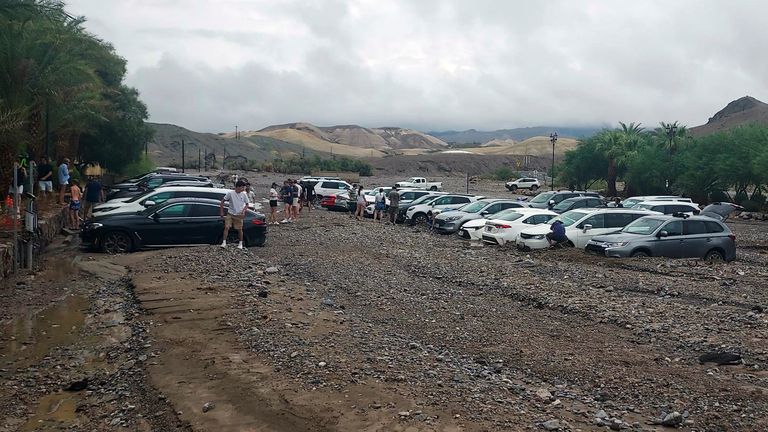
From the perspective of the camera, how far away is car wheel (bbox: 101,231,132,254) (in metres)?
18.2

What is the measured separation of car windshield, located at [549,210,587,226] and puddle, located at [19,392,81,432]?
662 inches

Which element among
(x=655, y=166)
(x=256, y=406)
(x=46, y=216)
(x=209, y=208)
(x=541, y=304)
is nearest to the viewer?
(x=256, y=406)

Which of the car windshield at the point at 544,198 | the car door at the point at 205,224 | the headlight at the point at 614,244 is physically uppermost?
the car windshield at the point at 544,198

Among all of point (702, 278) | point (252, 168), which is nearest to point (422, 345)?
point (702, 278)

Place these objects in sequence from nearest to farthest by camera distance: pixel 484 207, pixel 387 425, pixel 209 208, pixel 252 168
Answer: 1. pixel 387 425
2. pixel 209 208
3. pixel 484 207
4. pixel 252 168

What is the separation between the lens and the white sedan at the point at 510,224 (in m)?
22.9

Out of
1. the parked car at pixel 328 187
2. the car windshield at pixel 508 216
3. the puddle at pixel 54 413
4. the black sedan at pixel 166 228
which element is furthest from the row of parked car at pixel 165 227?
the parked car at pixel 328 187

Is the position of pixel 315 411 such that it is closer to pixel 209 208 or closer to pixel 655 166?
pixel 209 208

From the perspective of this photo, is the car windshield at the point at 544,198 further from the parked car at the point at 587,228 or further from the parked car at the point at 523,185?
the parked car at the point at 523,185

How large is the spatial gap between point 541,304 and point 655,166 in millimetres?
45879

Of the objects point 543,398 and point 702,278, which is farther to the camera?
point 702,278

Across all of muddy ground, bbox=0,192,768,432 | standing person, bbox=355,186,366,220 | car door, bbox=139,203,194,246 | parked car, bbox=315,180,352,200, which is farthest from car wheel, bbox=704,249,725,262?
parked car, bbox=315,180,352,200

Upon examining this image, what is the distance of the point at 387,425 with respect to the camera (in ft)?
21.5

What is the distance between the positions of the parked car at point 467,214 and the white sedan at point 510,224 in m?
2.67
